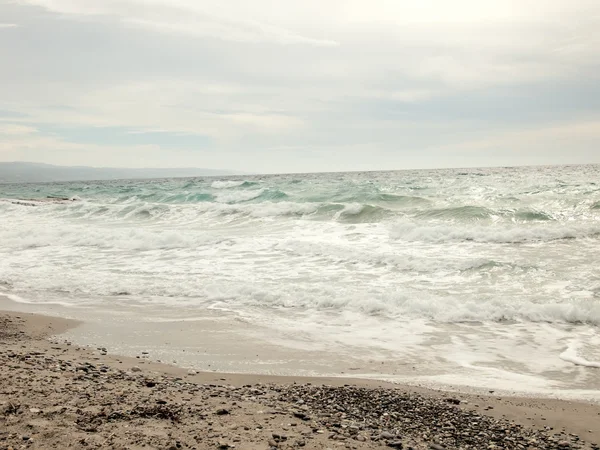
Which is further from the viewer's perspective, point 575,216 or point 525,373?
point 575,216

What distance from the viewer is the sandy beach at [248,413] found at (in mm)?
3371

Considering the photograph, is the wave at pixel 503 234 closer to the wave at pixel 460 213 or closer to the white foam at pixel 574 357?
the wave at pixel 460 213

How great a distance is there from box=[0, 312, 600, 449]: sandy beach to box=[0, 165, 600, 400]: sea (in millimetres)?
530

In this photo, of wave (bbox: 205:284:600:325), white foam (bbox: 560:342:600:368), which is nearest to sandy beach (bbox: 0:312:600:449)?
white foam (bbox: 560:342:600:368)

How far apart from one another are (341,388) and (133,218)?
22680mm

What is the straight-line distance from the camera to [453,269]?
10602 millimetres

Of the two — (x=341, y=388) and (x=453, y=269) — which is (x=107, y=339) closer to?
(x=341, y=388)

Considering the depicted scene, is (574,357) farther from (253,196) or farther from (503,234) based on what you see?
(253,196)

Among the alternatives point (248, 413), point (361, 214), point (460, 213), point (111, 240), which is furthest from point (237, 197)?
point (248, 413)

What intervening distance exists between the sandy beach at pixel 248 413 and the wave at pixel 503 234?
392 inches

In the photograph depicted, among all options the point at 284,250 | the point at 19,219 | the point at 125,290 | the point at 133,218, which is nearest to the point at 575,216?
the point at 284,250

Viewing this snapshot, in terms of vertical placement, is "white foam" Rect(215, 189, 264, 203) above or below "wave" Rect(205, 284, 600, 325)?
above

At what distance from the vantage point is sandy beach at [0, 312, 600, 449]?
3371 mm

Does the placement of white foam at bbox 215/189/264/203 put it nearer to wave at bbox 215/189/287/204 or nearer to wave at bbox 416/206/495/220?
wave at bbox 215/189/287/204
